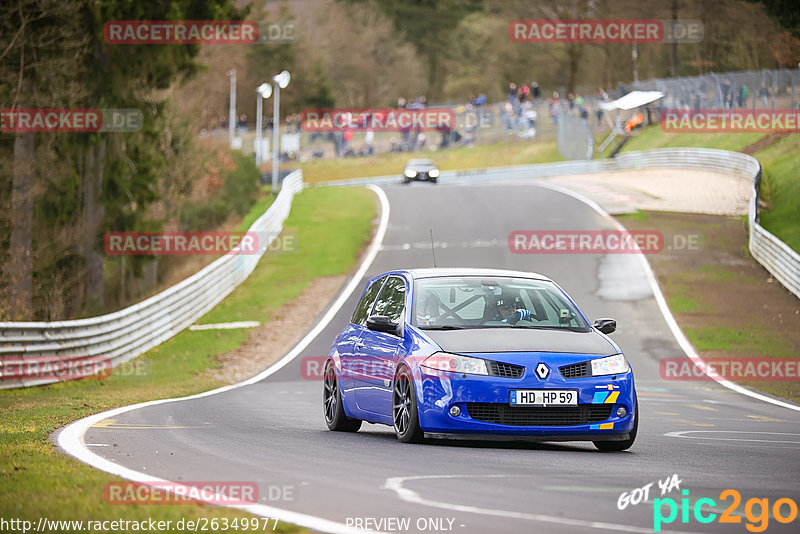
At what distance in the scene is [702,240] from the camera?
3706cm

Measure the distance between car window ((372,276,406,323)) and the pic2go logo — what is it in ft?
14.1

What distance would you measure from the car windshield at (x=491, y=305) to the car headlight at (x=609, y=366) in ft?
2.27

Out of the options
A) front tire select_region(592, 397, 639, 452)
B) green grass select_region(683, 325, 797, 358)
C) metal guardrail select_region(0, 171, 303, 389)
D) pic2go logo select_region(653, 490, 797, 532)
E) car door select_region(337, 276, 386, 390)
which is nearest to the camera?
pic2go logo select_region(653, 490, 797, 532)

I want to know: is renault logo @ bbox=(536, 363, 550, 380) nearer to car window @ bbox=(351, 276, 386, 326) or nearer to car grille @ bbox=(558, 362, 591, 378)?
car grille @ bbox=(558, 362, 591, 378)

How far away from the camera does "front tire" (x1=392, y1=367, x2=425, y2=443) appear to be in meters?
9.77

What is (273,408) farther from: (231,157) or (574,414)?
(231,157)

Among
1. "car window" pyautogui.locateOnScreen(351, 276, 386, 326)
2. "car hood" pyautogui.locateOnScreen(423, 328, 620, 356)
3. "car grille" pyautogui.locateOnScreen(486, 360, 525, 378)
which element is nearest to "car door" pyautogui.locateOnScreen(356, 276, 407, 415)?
"car window" pyautogui.locateOnScreen(351, 276, 386, 326)

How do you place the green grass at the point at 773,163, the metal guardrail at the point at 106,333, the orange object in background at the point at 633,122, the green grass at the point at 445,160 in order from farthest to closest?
the green grass at the point at 445,160 → the orange object in background at the point at 633,122 → the green grass at the point at 773,163 → the metal guardrail at the point at 106,333

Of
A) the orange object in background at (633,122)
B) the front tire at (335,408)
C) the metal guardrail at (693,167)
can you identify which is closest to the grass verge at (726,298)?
the metal guardrail at (693,167)

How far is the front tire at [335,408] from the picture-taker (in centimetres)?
1175

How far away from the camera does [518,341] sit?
32.3 feet

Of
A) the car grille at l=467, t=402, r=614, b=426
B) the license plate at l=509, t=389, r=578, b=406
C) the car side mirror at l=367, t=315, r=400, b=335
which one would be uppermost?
the car side mirror at l=367, t=315, r=400, b=335

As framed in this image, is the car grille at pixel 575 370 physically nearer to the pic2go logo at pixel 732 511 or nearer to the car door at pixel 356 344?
the car door at pixel 356 344

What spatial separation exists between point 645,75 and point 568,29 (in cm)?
770
